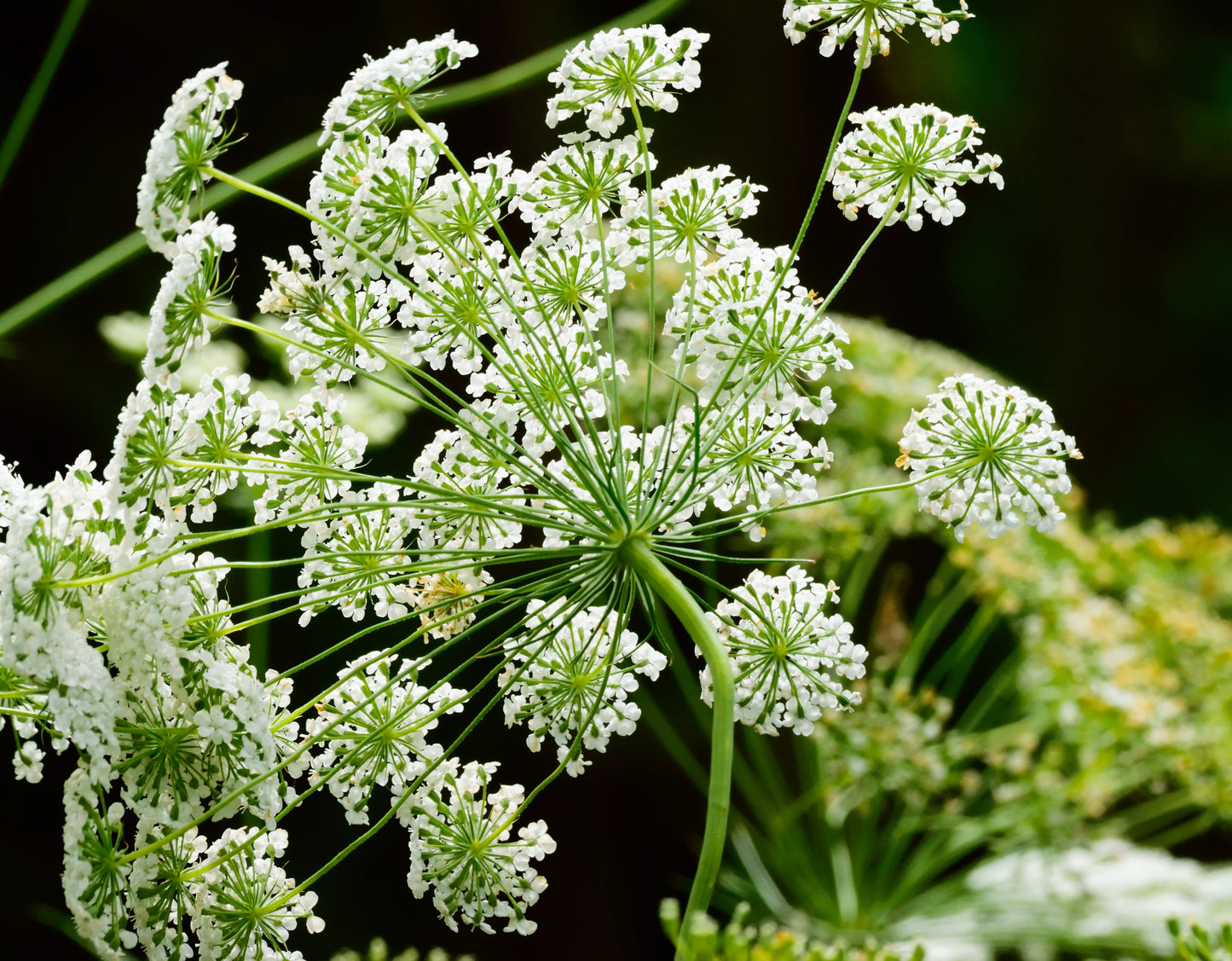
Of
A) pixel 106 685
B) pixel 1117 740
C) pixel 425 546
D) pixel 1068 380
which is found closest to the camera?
pixel 106 685

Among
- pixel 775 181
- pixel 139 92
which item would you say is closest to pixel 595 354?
pixel 139 92

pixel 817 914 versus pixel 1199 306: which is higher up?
pixel 1199 306

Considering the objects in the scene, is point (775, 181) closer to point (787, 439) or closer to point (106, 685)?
point (787, 439)

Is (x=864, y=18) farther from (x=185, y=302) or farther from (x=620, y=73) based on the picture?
(x=185, y=302)

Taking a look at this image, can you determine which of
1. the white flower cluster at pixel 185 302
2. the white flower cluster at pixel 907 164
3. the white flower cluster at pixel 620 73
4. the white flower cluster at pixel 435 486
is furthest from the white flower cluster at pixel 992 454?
the white flower cluster at pixel 185 302

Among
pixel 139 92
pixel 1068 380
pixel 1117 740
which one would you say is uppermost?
pixel 1068 380

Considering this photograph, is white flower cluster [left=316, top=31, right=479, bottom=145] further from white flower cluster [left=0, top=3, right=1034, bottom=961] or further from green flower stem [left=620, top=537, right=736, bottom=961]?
green flower stem [left=620, top=537, right=736, bottom=961]

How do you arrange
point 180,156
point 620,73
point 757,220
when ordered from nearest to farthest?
point 180,156
point 620,73
point 757,220

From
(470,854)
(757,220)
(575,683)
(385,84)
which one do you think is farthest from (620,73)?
(757,220)
